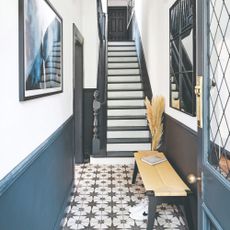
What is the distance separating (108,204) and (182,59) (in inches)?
71.8

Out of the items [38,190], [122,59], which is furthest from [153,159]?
[122,59]

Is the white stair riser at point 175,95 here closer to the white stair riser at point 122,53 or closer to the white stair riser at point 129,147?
the white stair riser at point 129,147

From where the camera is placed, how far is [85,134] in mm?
5613

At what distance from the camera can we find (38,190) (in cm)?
201

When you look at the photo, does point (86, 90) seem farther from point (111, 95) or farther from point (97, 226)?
point (97, 226)

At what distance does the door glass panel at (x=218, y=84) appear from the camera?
4.98 feet

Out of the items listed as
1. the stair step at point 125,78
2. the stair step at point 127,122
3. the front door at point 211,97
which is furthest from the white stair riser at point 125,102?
the front door at point 211,97

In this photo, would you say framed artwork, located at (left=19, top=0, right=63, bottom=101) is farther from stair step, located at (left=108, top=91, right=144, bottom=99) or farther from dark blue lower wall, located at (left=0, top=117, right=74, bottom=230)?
stair step, located at (left=108, top=91, right=144, bottom=99)

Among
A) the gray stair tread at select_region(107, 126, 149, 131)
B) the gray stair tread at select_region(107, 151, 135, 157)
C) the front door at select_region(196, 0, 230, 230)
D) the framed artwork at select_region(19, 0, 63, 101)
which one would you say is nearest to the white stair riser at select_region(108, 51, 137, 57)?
the gray stair tread at select_region(107, 126, 149, 131)

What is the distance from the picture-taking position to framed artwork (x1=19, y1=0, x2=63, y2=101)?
5.29 feet

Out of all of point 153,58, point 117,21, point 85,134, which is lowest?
point 85,134

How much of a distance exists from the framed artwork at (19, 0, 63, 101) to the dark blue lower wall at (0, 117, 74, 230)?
1.33ft

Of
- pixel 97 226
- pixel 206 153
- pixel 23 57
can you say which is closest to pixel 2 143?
pixel 23 57

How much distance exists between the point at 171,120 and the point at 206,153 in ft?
7.38
